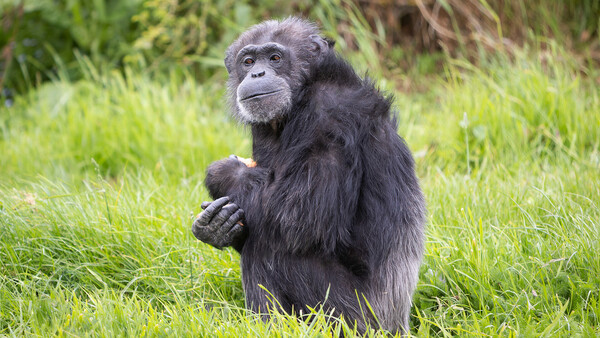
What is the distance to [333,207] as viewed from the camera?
336 centimetres

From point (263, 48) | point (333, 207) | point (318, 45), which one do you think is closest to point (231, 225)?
point (333, 207)

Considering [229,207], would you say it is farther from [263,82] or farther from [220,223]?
[263,82]

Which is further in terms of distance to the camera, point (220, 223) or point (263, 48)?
point (263, 48)

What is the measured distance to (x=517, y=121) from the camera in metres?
6.00

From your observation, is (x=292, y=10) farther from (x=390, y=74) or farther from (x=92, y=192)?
(x=92, y=192)

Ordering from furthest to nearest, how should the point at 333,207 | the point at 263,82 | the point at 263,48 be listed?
the point at 263,48 → the point at 263,82 → the point at 333,207

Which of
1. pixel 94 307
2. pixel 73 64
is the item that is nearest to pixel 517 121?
pixel 94 307

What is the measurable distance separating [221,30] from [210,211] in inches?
225

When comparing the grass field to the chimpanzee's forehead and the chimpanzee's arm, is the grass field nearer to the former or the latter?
the chimpanzee's arm

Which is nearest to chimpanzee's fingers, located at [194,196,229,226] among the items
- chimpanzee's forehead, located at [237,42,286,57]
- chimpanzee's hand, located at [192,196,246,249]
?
chimpanzee's hand, located at [192,196,246,249]

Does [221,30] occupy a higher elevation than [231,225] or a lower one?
higher

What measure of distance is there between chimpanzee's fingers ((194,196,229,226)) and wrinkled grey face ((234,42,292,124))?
0.60m

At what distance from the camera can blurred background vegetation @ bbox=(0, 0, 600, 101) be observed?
26.7 ft

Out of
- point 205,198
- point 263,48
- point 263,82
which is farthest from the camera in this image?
point 205,198
